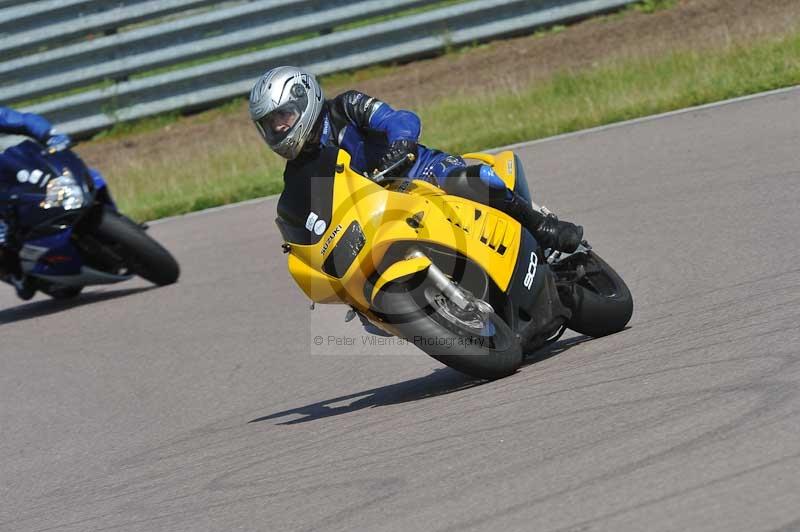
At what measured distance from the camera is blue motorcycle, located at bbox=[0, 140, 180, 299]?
9.50 metres

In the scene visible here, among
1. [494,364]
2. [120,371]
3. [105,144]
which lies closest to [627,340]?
[494,364]

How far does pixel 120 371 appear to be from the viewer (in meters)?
7.60

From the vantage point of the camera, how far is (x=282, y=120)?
17.8ft

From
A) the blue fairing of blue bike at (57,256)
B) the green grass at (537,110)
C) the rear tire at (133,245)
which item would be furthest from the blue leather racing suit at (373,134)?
the green grass at (537,110)

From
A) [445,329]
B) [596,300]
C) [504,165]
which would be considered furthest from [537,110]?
[445,329]

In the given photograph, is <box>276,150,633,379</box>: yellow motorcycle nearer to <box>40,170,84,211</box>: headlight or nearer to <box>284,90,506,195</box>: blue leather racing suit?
<box>284,90,506,195</box>: blue leather racing suit

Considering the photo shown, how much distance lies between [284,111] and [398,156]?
1.68ft

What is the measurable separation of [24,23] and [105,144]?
169 cm

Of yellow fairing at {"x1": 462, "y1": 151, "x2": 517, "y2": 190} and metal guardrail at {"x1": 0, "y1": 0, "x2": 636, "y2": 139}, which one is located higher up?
yellow fairing at {"x1": 462, "y1": 151, "x2": 517, "y2": 190}

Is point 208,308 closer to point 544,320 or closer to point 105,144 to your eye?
point 544,320

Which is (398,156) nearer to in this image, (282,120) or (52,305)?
(282,120)

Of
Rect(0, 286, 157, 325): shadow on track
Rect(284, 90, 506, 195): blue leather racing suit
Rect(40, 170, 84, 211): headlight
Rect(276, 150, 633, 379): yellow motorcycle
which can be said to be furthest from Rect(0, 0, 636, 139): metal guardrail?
Rect(276, 150, 633, 379): yellow motorcycle

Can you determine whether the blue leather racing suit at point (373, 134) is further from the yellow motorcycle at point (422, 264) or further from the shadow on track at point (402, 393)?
the shadow on track at point (402, 393)

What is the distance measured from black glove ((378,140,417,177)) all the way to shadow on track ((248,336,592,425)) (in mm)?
970
